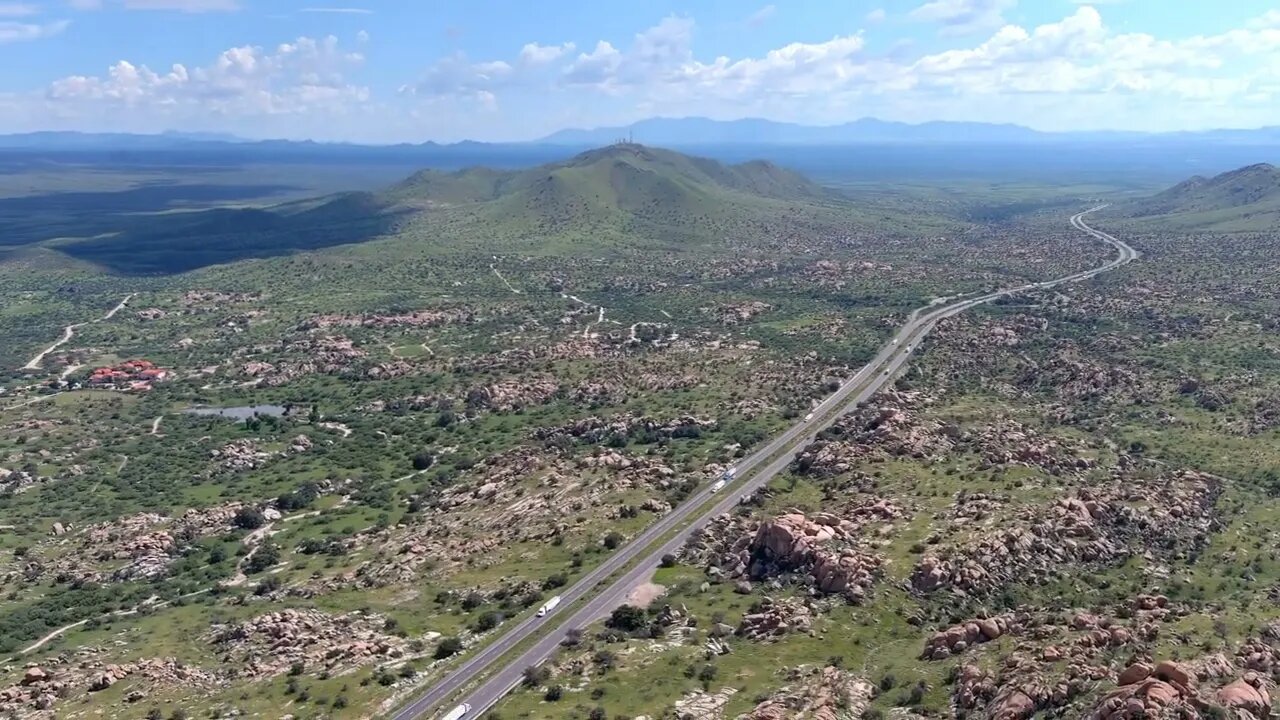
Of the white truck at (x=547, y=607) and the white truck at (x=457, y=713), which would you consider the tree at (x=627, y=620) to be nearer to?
Answer: the white truck at (x=547, y=607)

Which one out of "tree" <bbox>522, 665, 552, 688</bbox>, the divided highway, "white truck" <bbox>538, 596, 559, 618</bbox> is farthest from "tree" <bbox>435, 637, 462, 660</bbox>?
"tree" <bbox>522, 665, 552, 688</bbox>

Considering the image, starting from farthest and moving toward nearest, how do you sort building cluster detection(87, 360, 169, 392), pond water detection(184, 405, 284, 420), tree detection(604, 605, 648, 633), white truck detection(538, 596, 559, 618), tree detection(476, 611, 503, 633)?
building cluster detection(87, 360, 169, 392), pond water detection(184, 405, 284, 420), white truck detection(538, 596, 559, 618), tree detection(476, 611, 503, 633), tree detection(604, 605, 648, 633)

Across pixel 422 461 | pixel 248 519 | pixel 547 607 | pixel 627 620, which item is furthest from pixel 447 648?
pixel 422 461

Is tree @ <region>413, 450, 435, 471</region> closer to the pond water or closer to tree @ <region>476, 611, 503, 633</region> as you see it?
the pond water

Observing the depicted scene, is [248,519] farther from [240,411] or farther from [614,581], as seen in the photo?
[240,411]

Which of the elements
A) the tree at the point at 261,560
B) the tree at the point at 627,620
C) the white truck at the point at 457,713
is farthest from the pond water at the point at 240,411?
the white truck at the point at 457,713

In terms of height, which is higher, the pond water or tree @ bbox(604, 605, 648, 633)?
tree @ bbox(604, 605, 648, 633)
